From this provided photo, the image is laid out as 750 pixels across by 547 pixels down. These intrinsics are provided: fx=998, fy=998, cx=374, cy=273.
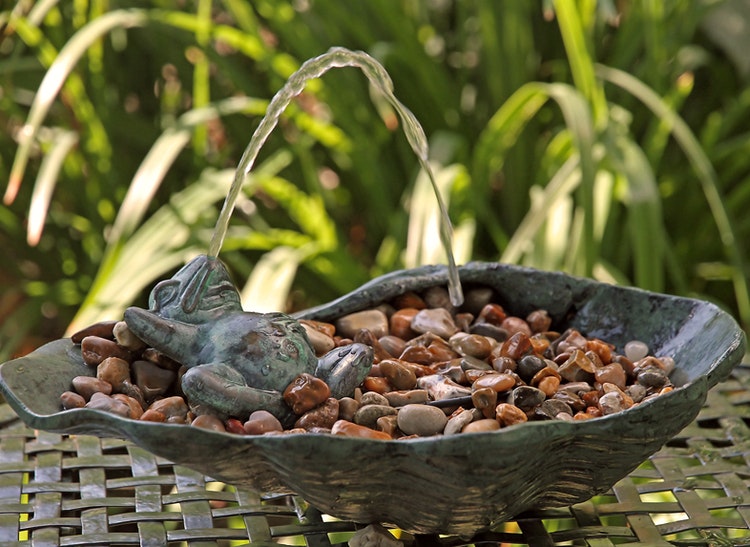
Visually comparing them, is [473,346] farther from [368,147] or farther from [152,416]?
[368,147]

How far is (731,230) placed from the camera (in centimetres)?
116

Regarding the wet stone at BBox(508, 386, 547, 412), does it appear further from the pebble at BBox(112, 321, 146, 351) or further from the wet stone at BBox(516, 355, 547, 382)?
the pebble at BBox(112, 321, 146, 351)

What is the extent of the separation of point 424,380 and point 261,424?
0.12 metres

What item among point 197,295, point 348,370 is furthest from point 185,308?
point 348,370

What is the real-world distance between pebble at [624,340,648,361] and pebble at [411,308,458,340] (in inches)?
5.0

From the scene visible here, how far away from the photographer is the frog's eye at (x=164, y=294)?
2.10ft

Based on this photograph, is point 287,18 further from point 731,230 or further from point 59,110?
point 731,230

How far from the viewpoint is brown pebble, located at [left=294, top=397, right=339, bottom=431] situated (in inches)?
22.8

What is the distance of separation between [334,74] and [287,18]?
98 mm

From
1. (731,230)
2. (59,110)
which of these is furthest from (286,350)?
(59,110)

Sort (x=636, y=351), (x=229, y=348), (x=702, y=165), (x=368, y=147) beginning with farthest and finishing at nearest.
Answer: (x=368, y=147), (x=702, y=165), (x=636, y=351), (x=229, y=348)

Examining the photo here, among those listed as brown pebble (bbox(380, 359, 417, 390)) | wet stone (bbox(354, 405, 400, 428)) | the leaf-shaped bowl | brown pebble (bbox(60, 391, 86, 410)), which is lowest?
the leaf-shaped bowl

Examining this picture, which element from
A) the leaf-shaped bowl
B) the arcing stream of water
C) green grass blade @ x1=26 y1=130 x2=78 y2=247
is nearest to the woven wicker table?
the leaf-shaped bowl

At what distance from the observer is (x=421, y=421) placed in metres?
0.58
